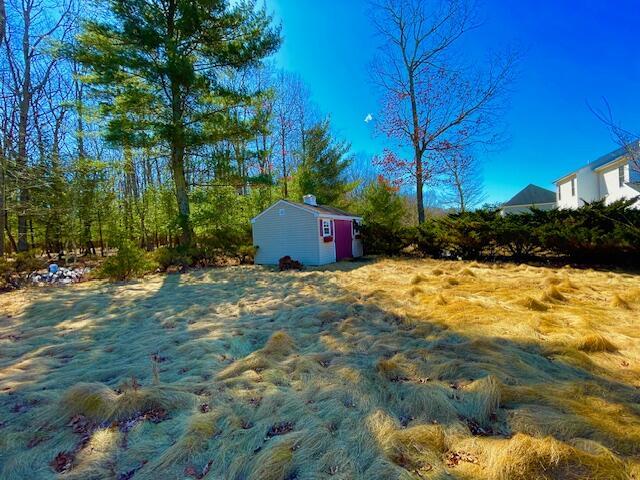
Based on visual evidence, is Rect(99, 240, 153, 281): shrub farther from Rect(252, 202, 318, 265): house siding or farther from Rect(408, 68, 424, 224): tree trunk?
Rect(408, 68, 424, 224): tree trunk

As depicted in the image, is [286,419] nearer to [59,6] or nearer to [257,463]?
[257,463]

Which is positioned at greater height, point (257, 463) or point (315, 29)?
point (315, 29)

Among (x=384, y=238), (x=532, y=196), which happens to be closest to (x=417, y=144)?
(x=384, y=238)

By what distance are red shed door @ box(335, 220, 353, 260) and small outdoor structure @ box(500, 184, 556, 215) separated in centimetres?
1872

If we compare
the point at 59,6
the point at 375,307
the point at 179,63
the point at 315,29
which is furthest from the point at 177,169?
the point at 375,307

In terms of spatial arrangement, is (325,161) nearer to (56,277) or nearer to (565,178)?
(56,277)

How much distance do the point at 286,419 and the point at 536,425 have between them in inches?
59.0

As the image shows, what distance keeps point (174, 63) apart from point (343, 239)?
26.8ft

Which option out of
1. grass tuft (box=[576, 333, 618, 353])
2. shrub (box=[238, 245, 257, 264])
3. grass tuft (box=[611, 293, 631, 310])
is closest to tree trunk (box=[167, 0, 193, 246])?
shrub (box=[238, 245, 257, 264])

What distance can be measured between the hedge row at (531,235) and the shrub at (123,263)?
28.2 ft

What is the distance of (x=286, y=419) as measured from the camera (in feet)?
6.52

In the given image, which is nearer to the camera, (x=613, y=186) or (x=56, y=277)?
(x=56, y=277)

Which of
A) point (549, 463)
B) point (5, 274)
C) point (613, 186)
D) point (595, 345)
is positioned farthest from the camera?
point (613, 186)

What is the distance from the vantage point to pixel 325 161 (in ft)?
57.0
